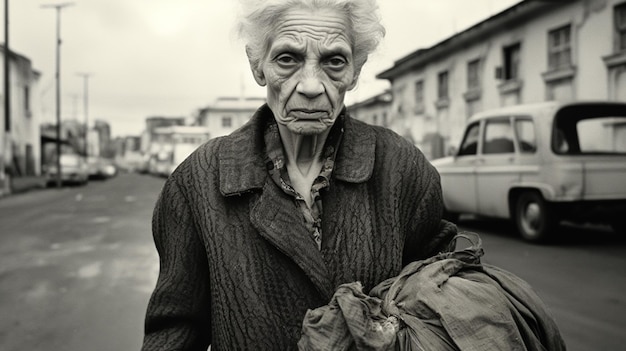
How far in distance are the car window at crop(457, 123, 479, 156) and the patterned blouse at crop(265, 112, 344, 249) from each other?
29.8 feet

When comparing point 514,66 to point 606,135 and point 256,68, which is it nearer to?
point 606,135

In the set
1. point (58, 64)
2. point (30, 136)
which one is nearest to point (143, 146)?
point (30, 136)

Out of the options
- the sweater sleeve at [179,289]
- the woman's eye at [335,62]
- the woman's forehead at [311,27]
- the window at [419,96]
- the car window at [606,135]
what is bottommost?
the sweater sleeve at [179,289]

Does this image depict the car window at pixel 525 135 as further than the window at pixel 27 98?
No

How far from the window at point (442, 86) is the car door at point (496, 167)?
46.0 ft

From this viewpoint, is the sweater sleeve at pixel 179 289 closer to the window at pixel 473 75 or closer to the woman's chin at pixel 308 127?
the woman's chin at pixel 308 127

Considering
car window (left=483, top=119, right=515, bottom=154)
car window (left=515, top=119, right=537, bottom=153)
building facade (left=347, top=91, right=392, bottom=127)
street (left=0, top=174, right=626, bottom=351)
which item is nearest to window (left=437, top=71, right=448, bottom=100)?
building facade (left=347, top=91, right=392, bottom=127)

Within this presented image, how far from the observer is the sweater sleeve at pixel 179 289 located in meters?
1.56

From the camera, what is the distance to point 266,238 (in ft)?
4.77

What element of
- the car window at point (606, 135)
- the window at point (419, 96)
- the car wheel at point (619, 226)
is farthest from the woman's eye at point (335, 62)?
the window at point (419, 96)

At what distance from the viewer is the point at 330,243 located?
148 centimetres

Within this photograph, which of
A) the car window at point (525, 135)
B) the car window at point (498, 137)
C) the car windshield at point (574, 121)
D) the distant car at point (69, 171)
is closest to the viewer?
the car windshield at point (574, 121)

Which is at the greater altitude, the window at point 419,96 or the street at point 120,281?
the window at point 419,96

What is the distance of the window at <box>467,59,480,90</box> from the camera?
2131 cm
